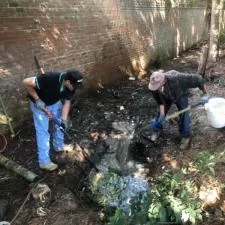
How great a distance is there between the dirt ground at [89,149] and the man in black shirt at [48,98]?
422mm

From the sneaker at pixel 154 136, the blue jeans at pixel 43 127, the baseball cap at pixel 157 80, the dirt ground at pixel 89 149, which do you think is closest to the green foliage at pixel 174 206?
the dirt ground at pixel 89 149

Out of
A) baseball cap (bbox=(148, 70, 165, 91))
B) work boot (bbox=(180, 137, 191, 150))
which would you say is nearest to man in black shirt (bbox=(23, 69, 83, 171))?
baseball cap (bbox=(148, 70, 165, 91))

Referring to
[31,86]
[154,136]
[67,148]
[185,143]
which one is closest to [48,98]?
[31,86]

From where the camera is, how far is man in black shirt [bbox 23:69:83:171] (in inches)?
187

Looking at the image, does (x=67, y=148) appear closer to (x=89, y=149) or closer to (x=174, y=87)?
(x=89, y=149)

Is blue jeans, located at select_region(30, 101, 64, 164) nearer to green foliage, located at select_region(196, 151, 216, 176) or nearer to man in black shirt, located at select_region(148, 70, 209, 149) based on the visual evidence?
man in black shirt, located at select_region(148, 70, 209, 149)

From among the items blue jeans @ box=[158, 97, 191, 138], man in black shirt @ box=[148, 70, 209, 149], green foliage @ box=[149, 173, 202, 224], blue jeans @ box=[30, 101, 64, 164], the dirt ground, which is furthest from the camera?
blue jeans @ box=[158, 97, 191, 138]

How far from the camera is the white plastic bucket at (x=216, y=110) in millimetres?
5324

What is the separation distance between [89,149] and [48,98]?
1415mm

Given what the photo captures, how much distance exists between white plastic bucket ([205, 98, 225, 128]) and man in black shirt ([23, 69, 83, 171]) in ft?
6.85

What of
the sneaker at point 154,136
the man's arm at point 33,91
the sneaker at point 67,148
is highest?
the man's arm at point 33,91

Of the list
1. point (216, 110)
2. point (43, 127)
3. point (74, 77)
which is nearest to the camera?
point (74, 77)

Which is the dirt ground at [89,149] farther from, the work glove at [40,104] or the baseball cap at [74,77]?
the baseball cap at [74,77]

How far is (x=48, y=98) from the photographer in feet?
16.4
